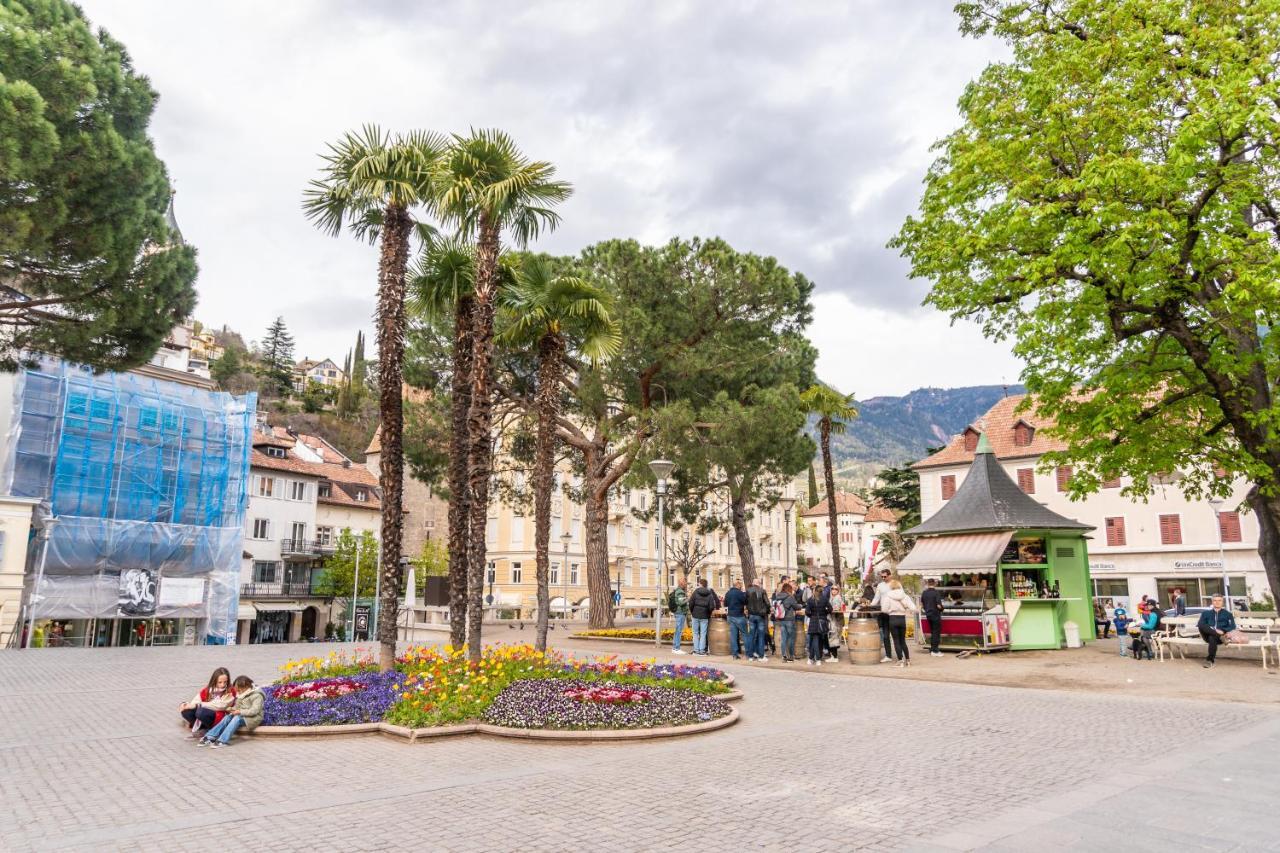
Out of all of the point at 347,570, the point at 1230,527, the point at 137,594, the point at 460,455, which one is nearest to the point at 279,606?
the point at 347,570

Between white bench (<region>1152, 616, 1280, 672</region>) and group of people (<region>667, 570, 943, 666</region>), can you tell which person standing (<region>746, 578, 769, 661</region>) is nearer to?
group of people (<region>667, 570, 943, 666</region>)

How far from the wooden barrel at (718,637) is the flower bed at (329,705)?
986cm

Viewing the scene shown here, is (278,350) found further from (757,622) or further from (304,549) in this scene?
(757,622)

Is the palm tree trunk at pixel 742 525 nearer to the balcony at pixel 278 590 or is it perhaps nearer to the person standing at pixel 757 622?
the person standing at pixel 757 622

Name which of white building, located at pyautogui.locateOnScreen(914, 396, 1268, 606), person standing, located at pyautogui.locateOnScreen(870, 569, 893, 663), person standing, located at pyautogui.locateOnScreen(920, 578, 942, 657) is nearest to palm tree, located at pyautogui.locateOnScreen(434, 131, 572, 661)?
person standing, located at pyautogui.locateOnScreen(870, 569, 893, 663)

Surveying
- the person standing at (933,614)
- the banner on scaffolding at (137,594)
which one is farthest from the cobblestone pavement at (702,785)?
the banner on scaffolding at (137,594)

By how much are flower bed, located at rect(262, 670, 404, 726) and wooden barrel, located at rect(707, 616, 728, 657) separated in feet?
32.3

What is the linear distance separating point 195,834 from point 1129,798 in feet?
24.3

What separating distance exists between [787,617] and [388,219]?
479 inches

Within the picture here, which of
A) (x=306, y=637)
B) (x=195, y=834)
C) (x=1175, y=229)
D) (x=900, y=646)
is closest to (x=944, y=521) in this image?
(x=900, y=646)

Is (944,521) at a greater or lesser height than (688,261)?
lesser

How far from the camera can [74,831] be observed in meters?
6.12

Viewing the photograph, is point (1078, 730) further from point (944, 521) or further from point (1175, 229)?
point (944, 521)

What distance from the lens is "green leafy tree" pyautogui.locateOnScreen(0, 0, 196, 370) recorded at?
14031 mm
